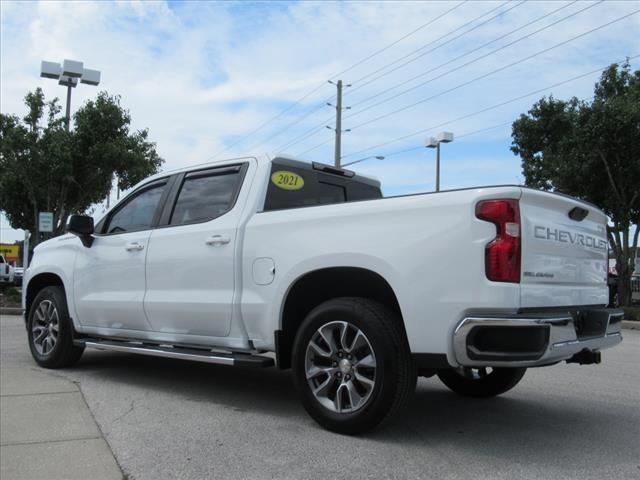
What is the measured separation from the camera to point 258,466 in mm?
3496

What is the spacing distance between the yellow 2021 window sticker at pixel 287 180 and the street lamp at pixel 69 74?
44.1 ft

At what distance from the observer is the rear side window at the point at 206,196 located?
5.04 m

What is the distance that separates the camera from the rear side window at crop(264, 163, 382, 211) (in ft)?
Result: 16.2

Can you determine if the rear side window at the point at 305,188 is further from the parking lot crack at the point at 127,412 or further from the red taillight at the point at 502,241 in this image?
the parking lot crack at the point at 127,412

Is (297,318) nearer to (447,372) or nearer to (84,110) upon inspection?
(447,372)

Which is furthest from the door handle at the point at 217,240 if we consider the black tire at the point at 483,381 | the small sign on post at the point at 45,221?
the small sign on post at the point at 45,221

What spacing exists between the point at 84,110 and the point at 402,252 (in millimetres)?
15348

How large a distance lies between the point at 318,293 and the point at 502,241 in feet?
5.05

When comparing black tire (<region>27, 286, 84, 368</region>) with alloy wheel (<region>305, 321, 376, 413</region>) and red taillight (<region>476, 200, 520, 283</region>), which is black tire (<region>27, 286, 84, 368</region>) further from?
red taillight (<region>476, 200, 520, 283</region>)

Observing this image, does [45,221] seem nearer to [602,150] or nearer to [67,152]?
[67,152]

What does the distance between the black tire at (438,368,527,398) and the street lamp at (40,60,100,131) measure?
570 inches

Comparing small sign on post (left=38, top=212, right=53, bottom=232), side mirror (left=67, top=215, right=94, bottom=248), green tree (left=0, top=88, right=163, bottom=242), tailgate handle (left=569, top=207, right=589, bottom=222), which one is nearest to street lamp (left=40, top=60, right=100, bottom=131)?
green tree (left=0, top=88, right=163, bottom=242)

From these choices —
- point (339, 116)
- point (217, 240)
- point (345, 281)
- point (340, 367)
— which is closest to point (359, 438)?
point (340, 367)

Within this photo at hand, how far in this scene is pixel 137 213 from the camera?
5.87 m
